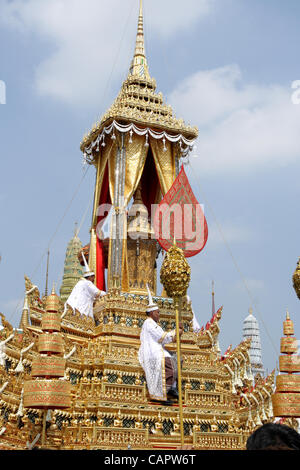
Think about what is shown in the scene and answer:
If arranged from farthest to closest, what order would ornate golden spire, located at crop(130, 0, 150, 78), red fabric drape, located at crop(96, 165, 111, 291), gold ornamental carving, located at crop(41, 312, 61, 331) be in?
1. ornate golden spire, located at crop(130, 0, 150, 78)
2. red fabric drape, located at crop(96, 165, 111, 291)
3. gold ornamental carving, located at crop(41, 312, 61, 331)

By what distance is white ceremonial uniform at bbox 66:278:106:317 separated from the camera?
14.4 meters

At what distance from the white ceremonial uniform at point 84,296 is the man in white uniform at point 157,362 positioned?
1860mm

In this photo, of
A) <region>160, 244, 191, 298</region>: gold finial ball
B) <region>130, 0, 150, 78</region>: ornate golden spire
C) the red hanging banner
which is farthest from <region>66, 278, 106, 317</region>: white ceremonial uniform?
<region>130, 0, 150, 78</region>: ornate golden spire

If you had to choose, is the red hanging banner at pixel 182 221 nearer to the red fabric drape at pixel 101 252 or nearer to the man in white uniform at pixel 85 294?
the man in white uniform at pixel 85 294

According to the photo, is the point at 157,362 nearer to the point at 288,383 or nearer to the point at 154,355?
the point at 154,355

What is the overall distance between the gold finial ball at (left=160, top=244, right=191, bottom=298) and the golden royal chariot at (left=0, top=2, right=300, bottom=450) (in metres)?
2.37

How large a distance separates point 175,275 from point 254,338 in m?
Answer: 26.8

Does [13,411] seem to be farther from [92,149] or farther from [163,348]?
[92,149]

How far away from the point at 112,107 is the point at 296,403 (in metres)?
9.74

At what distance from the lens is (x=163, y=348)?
13.4m

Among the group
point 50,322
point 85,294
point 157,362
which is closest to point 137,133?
point 85,294

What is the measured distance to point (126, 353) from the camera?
13430 mm

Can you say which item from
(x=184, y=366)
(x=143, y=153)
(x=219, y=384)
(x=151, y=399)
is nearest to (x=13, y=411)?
(x=151, y=399)

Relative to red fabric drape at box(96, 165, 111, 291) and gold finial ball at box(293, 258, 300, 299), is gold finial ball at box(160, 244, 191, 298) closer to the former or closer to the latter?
gold finial ball at box(293, 258, 300, 299)
